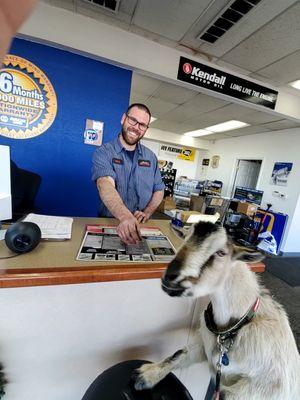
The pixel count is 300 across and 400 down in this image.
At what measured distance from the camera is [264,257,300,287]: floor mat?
11.3 ft

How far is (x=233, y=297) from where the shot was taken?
68 centimetres

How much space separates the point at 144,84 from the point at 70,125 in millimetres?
1749

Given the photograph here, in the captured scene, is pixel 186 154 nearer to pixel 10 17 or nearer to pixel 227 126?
pixel 227 126

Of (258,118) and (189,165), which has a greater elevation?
(258,118)

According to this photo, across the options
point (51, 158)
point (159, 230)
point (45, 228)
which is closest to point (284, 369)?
point (159, 230)

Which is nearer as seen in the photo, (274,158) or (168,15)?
(168,15)

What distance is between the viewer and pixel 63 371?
0.88m

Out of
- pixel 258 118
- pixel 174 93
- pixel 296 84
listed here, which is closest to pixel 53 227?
pixel 174 93

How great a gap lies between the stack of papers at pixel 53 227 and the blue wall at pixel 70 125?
1.88 meters

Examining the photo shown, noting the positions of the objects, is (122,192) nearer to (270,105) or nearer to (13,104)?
(13,104)

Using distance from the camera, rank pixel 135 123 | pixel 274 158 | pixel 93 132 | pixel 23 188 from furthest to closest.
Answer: pixel 274 158
pixel 93 132
pixel 23 188
pixel 135 123

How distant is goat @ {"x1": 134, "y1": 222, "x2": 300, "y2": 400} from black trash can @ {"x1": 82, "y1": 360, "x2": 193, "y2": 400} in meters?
0.03

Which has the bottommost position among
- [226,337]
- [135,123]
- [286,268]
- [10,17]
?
[286,268]

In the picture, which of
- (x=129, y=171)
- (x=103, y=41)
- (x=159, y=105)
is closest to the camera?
(x=129, y=171)
